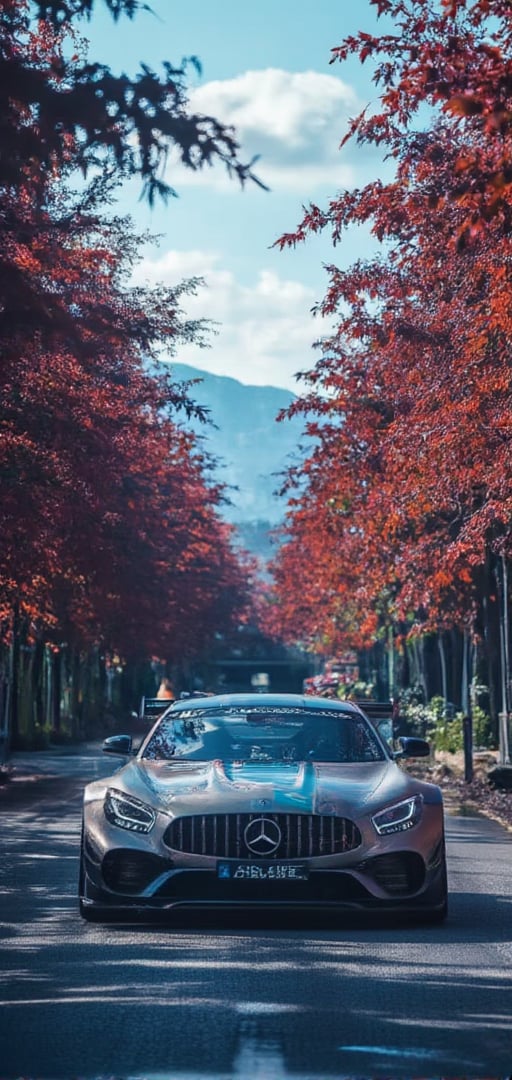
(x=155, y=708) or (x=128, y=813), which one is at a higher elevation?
(x=155, y=708)

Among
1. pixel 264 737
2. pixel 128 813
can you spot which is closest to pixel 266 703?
pixel 264 737

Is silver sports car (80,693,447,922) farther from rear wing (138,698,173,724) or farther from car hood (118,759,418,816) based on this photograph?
rear wing (138,698,173,724)

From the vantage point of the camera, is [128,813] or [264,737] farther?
[264,737]

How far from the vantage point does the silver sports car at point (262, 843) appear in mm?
10805

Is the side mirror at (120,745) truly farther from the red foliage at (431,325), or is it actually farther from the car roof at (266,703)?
the red foliage at (431,325)

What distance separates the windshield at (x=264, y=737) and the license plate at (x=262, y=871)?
134 centimetres

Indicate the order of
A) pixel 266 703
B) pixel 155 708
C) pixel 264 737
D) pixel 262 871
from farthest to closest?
pixel 155 708 < pixel 266 703 < pixel 264 737 < pixel 262 871

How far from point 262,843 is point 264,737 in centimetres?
172

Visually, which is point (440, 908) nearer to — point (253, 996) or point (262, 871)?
point (262, 871)

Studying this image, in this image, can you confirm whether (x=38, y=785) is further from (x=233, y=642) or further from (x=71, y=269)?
(x=233, y=642)

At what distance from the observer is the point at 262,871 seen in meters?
10.8

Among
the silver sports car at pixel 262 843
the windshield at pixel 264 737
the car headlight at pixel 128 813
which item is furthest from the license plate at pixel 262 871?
the windshield at pixel 264 737

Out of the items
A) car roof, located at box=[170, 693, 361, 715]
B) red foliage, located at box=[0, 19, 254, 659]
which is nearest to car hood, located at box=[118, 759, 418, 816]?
car roof, located at box=[170, 693, 361, 715]

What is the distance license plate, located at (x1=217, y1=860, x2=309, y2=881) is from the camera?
1076 cm
